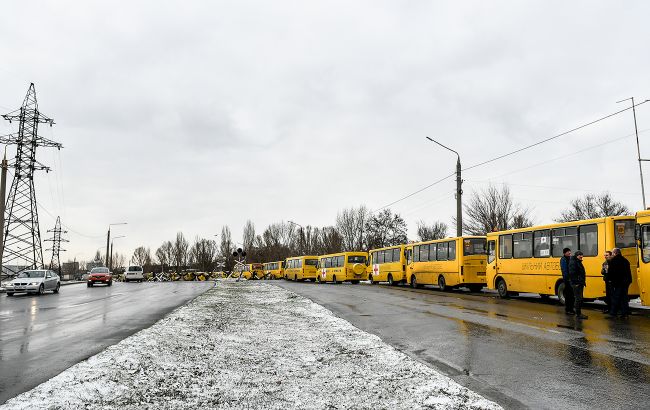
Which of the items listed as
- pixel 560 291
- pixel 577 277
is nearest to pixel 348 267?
pixel 560 291

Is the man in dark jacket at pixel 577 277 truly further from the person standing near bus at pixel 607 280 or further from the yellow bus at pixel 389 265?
the yellow bus at pixel 389 265

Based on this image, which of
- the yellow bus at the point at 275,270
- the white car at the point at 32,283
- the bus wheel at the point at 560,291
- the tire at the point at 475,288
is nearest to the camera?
the bus wheel at the point at 560,291

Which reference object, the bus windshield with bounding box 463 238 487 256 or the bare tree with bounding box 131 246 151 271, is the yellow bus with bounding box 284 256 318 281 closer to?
the bus windshield with bounding box 463 238 487 256

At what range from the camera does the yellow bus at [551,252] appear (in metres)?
16.1

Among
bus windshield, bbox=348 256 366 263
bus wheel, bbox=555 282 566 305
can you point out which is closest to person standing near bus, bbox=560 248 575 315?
bus wheel, bbox=555 282 566 305

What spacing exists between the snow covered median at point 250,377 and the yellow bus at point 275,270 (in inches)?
2320

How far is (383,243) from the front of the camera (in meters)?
81.3

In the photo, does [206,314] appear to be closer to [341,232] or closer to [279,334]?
[279,334]

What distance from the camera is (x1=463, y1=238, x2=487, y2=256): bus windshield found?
26141mm

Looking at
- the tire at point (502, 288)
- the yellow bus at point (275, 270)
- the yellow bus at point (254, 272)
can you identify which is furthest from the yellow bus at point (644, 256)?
the yellow bus at point (254, 272)

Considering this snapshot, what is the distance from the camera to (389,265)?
3731 cm

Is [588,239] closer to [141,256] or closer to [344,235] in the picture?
[344,235]

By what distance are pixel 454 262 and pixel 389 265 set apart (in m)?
10.7

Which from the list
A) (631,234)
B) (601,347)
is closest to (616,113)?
(631,234)
